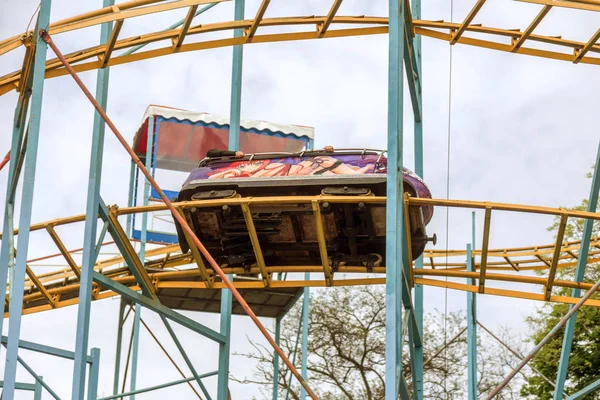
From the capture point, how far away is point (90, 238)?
11.2 metres

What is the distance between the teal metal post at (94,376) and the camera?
1157cm

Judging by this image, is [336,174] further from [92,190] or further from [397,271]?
[397,271]

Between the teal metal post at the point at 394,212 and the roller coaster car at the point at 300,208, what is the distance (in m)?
2.21

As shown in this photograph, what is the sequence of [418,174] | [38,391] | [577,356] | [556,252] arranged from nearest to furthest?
[556,252], [418,174], [38,391], [577,356]

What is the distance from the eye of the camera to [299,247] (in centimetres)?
1270

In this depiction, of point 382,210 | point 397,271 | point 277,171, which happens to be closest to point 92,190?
point 277,171

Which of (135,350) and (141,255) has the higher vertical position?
(141,255)

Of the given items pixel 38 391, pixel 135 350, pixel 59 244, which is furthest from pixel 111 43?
pixel 135 350

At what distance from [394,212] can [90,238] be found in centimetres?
360

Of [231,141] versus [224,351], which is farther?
[231,141]

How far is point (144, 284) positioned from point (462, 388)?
1705 cm

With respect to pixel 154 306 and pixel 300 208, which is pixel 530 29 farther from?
pixel 154 306

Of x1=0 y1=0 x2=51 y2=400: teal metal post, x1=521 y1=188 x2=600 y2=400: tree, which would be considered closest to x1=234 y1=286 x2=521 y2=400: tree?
x1=521 y1=188 x2=600 y2=400: tree

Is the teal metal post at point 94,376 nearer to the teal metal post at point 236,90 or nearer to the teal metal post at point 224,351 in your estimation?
the teal metal post at point 224,351
